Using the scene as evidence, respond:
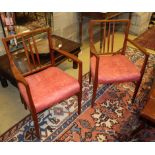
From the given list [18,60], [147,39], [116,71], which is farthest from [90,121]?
[147,39]

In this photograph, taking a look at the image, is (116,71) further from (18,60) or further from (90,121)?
(18,60)

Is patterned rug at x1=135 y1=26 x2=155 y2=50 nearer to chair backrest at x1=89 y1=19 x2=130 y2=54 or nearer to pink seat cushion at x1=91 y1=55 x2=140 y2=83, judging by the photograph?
chair backrest at x1=89 y1=19 x2=130 y2=54

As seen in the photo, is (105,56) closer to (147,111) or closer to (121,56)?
(121,56)

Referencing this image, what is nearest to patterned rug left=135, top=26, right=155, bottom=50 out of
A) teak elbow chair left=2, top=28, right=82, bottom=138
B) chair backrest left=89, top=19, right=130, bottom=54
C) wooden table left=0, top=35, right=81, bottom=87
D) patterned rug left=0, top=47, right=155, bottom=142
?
chair backrest left=89, top=19, right=130, bottom=54

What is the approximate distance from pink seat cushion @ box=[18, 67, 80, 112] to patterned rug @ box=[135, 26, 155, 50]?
86.5 inches

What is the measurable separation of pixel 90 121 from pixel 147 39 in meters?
2.43

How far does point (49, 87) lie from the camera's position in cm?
158

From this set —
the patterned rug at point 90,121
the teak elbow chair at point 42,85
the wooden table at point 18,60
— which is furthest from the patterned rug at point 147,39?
the teak elbow chair at point 42,85

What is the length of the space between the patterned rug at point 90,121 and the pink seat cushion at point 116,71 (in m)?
0.38

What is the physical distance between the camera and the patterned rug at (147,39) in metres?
3.35

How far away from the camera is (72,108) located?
202 cm

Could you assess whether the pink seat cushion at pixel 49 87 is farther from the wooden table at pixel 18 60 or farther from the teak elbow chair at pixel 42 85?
the wooden table at pixel 18 60
